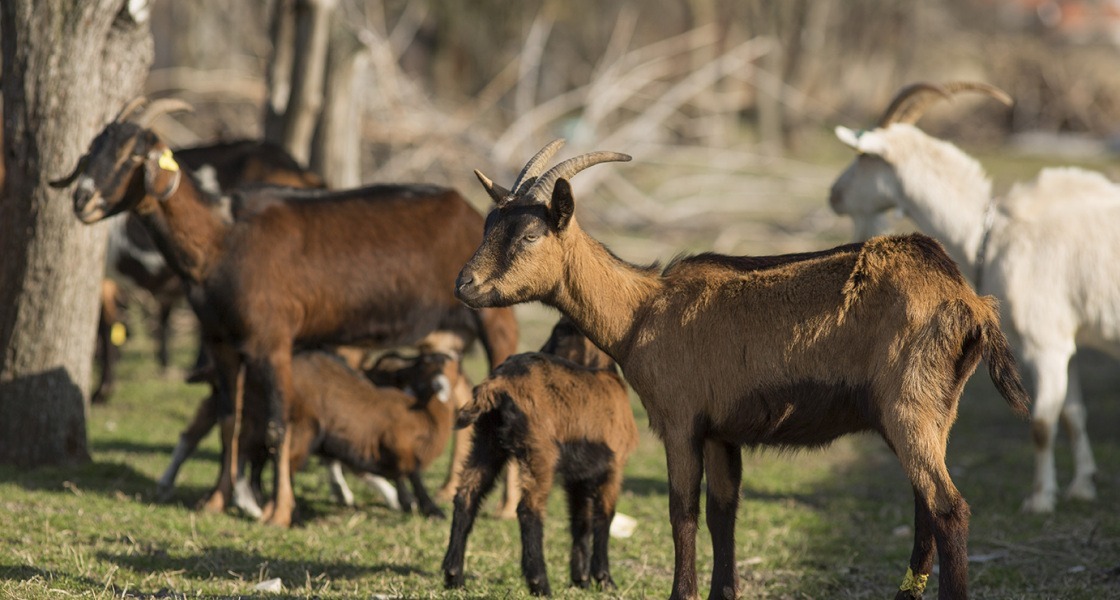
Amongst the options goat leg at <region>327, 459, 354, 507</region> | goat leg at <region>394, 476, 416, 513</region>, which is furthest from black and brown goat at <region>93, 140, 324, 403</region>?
goat leg at <region>394, 476, 416, 513</region>

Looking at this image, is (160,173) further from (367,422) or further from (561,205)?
(561,205)

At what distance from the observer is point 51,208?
7.58 m

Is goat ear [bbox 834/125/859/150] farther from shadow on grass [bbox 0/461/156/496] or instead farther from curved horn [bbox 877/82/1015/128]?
shadow on grass [bbox 0/461/156/496]

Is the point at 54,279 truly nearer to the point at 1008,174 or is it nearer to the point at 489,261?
the point at 489,261

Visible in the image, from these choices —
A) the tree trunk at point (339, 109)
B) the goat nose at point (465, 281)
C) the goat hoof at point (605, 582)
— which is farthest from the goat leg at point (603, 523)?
the tree trunk at point (339, 109)

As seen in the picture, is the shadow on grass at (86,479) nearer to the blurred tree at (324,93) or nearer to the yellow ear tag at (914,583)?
the blurred tree at (324,93)

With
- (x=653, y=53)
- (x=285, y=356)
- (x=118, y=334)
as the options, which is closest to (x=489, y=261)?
(x=285, y=356)

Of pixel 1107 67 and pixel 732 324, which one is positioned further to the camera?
pixel 1107 67

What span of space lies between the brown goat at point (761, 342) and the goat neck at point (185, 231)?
2478 mm

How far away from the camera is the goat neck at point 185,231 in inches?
279

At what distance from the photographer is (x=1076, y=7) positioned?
1547 inches

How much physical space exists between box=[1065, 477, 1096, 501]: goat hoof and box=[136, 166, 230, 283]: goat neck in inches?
210

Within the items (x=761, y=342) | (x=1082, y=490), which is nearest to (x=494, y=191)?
(x=761, y=342)

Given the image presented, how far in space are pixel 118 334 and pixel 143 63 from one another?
12.5ft
